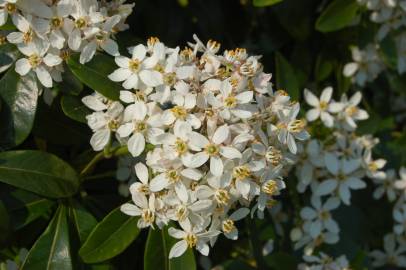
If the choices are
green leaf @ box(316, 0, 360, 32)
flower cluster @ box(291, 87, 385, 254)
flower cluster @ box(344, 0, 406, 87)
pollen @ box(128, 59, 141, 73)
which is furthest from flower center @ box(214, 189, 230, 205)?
flower cluster @ box(344, 0, 406, 87)

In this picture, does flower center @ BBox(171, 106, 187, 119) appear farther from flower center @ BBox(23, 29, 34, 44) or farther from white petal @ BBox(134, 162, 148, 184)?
flower center @ BBox(23, 29, 34, 44)

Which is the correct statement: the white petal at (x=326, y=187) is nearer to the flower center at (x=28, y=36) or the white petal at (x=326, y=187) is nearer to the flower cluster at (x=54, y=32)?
the flower cluster at (x=54, y=32)

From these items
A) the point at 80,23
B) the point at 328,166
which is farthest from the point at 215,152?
the point at 328,166

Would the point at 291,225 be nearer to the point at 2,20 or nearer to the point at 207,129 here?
the point at 207,129

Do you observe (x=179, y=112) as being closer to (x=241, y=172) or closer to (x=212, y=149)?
(x=212, y=149)

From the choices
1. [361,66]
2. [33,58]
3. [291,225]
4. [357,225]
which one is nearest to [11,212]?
[33,58]

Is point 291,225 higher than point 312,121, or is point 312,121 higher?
point 312,121
